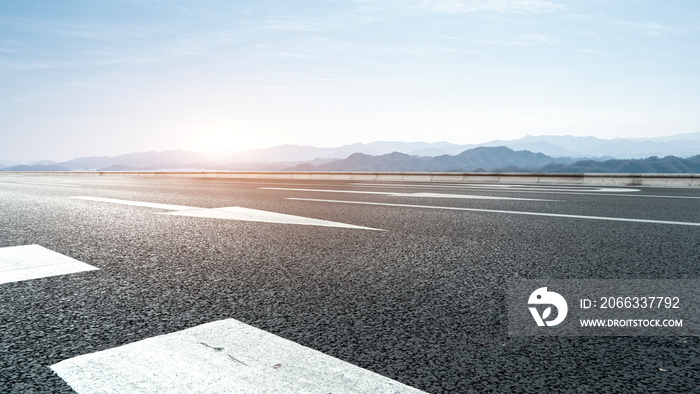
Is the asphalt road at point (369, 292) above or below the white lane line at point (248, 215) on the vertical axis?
below

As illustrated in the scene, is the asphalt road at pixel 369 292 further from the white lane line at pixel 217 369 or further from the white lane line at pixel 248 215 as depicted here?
the white lane line at pixel 248 215

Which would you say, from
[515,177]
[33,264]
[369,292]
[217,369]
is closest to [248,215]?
[33,264]

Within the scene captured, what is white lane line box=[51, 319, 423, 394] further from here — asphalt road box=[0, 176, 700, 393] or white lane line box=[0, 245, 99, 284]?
white lane line box=[0, 245, 99, 284]

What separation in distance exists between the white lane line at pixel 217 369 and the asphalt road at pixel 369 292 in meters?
0.07

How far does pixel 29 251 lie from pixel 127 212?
3.04 m

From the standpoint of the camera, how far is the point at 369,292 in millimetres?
2754

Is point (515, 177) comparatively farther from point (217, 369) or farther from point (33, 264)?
point (217, 369)

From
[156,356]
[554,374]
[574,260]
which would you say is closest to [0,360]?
[156,356]

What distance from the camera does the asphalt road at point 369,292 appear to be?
5.81 ft

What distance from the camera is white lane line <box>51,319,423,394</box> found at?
5.24 ft

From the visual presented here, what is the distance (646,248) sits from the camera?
13.4ft

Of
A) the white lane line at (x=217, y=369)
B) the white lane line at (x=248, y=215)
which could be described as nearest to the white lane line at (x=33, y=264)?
the white lane line at (x=217, y=369)

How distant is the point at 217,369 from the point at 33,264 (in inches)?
95.1

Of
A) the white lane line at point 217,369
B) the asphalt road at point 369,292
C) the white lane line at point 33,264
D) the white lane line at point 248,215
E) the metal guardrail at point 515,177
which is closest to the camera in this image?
the white lane line at point 217,369
